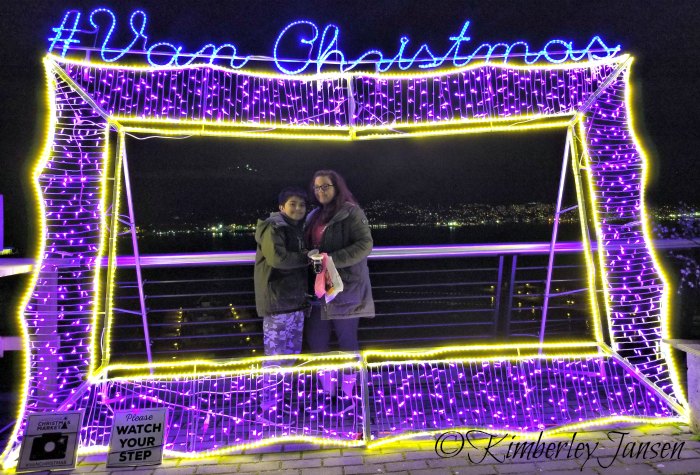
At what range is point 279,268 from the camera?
265 cm

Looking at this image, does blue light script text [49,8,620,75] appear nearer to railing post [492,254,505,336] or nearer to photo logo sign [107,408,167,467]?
railing post [492,254,505,336]

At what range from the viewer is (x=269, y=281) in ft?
8.93

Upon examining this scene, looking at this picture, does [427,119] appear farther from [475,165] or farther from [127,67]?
[475,165]

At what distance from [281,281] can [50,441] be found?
1.48 metres

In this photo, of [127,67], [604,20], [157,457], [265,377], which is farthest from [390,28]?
[157,457]

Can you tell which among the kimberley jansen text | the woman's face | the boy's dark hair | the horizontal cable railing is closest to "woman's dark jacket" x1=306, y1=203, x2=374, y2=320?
the woman's face

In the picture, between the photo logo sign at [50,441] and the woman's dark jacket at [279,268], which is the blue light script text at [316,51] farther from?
the photo logo sign at [50,441]

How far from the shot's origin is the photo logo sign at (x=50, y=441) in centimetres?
212

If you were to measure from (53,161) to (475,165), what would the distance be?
11.3m

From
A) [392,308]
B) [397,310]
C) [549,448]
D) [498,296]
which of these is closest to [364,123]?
[498,296]

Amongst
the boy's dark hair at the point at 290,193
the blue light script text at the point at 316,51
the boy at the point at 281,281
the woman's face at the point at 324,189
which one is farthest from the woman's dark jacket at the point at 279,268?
the blue light script text at the point at 316,51

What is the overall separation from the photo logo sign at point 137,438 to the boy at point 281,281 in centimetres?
63

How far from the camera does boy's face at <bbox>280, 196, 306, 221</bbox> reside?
2.78 m

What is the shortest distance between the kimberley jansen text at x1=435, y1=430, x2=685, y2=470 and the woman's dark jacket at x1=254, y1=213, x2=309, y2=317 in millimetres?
1250
